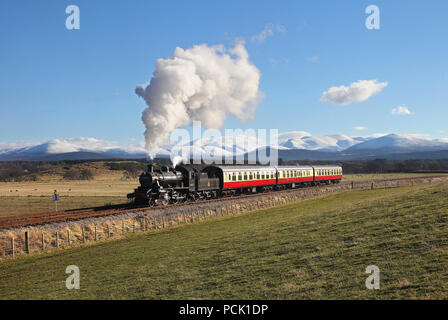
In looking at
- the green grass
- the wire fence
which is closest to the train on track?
the wire fence

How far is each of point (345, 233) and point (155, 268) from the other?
9.60m

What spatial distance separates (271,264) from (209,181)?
23.2 meters

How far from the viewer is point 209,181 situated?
36531mm

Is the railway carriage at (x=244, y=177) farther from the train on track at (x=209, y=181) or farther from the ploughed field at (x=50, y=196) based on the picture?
the ploughed field at (x=50, y=196)

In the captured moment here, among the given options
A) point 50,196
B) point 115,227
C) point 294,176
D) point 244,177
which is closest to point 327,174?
point 294,176

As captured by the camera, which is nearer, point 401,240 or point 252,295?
point 252,295

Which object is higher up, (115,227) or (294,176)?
(294,176)

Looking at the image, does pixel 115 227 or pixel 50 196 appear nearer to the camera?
pixel 115 227

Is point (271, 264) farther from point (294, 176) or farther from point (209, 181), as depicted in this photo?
point (294, 176)

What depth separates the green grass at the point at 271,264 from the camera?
10.4 meters

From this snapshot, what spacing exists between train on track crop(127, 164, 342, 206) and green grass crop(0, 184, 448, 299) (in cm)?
848
